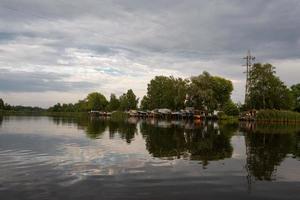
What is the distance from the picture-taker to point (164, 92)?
161 m

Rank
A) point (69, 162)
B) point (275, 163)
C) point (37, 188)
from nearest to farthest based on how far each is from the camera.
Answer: point (37, 188) → point (69, 162) → point (275, 163)

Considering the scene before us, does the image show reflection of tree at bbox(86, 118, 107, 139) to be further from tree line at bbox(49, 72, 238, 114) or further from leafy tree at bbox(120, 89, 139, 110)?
leafy tree at bbox(120, 89, 139, 110)

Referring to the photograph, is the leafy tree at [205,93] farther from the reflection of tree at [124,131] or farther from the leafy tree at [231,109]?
the reflection of tree at [124,131]

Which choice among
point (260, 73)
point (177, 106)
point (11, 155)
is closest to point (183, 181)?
point (11, 155)

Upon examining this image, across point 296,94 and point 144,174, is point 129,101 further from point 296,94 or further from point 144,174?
point 144,174

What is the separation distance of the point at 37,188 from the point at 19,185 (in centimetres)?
98

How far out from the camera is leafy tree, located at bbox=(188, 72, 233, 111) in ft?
424

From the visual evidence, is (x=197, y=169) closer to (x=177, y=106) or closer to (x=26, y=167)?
(x=26, y=167)

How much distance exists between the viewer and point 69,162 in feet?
73.6

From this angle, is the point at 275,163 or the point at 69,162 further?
the point at 275,163

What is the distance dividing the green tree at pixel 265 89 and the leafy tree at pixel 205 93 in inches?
765


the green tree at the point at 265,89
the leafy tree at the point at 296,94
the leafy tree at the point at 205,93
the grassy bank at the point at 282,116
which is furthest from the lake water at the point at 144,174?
the leafy tree at the point at 296,94

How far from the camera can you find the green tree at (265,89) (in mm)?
109562

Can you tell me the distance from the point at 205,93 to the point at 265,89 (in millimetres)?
22238
